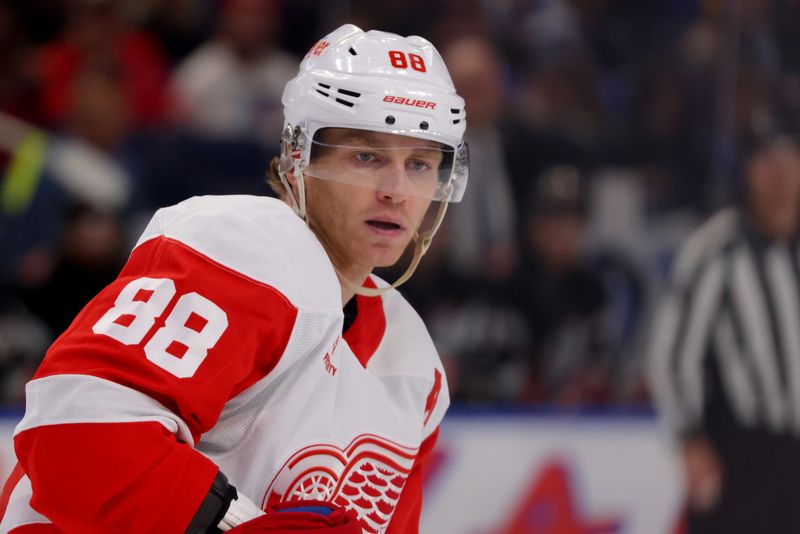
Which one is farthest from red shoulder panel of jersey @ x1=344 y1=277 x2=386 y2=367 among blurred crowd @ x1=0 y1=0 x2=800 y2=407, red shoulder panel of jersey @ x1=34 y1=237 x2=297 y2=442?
blurred crowd @ x1=0 y1=0 x2=800 y2=407

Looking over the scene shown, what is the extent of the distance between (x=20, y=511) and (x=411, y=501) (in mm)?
633

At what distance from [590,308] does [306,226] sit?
2.41 metres

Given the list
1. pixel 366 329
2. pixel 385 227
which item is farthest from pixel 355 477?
pixel 385 227

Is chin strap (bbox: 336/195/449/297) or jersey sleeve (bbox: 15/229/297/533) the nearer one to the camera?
jersey sleeve (bbox: 15/229/297/533)

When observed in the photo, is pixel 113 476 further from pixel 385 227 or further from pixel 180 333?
pixel 385 227

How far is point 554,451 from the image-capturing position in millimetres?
3521

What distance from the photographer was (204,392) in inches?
55.2

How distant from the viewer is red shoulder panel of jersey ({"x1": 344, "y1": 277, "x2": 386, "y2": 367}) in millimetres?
1811

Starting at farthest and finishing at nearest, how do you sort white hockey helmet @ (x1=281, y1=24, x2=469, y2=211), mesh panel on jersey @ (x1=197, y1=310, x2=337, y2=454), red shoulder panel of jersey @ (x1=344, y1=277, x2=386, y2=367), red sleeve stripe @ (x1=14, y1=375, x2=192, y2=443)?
1. red shoulder panel of jersey @ (x1=344, y1=277, x2=386, y2=367)
2. white hockey helmet @ (x1=281, y1=24, x2=469, y2=211)
3. mesh panel on jersey @ (x1=197, y1=310, x2=337, y2=454)
4. red sleeve stripe @ (x1=14, y1=375, x2=192, y2=443)

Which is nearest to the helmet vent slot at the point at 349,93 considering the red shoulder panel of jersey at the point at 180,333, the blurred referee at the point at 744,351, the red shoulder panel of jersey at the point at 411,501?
the red shoulder panel of jersey at the point at 180,333

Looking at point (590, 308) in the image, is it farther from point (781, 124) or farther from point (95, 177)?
point (95, 177)

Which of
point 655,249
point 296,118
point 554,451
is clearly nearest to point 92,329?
point 296,118

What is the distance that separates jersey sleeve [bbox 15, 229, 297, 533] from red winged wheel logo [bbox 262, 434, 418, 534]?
0.60ft

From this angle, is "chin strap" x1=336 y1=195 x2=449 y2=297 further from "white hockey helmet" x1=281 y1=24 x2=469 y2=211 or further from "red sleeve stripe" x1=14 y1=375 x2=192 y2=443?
"red sleeve stripe" x1=14 y1=375 x2=192 y2=443
